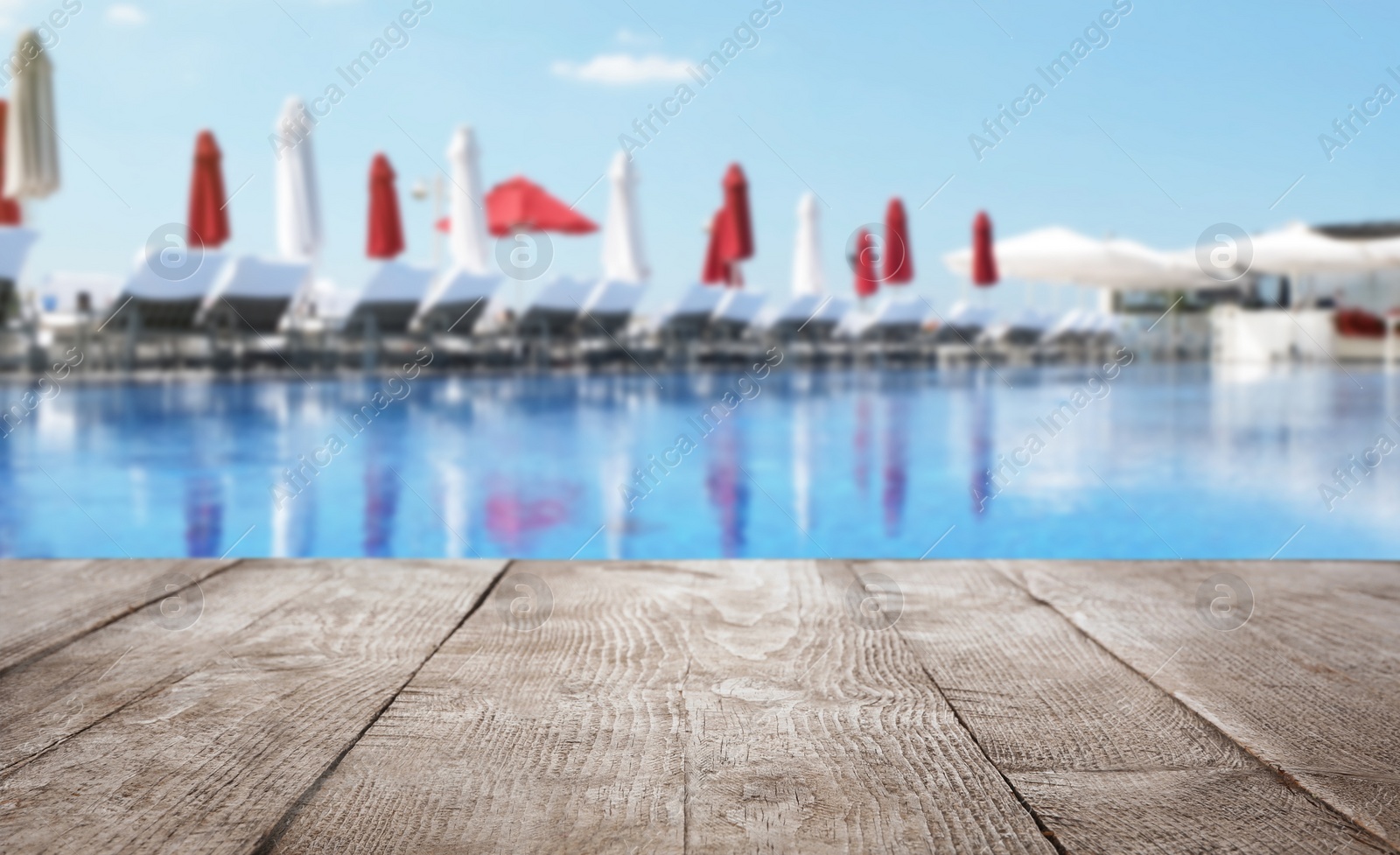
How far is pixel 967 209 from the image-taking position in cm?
1512

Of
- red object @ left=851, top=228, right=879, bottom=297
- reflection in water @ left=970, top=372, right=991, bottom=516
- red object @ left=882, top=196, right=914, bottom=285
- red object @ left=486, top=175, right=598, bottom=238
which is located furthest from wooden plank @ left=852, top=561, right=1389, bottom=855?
red object @ left=851, top=228, right=879, bottom=297

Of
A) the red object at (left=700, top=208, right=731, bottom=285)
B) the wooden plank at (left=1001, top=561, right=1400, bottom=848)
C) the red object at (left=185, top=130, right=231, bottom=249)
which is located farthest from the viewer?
the red object at (left=700, top=208, right=731, bottom=285)

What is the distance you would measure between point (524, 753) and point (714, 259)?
13762mm

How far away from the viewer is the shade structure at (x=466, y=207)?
10.3 meters

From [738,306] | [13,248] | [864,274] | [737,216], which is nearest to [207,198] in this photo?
[13,248]

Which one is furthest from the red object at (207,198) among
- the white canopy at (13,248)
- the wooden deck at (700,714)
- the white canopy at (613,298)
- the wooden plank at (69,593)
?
the wooden deck at (700,714)

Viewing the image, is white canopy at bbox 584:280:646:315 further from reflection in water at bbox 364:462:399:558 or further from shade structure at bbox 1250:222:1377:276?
shade structure at bbox 1250:222:1377:276

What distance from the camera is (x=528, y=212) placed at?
1138 cm

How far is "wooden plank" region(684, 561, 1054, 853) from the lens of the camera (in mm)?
562

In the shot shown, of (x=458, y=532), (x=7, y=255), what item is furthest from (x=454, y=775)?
(x=7, y=255)

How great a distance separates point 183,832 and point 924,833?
1.23 ft

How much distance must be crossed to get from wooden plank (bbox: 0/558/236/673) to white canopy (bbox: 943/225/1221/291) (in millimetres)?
15370

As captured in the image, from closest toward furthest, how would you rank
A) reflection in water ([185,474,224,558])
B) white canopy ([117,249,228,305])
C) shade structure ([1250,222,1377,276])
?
reflection in water ([185,474,224,558])
white canopy ([117,249,228,305])
shade structure ([1250,222,1377,276])

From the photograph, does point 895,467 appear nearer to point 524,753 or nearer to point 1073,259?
point 524,753
